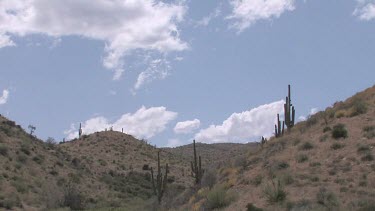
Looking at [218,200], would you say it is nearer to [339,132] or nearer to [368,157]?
[368,157]

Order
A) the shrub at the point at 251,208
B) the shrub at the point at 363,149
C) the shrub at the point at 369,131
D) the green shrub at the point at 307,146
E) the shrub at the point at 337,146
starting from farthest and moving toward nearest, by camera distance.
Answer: the green shrub at the point at 307,146 < the shrub at the point at 369,131 < the shrub at the point at 337,146 < the shrub at the point at 363,149 < the shrub at the point at 251,208

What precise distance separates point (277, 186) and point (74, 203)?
95.1 feet

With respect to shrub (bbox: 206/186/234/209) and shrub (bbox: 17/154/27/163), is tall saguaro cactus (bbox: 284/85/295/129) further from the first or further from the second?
shrub (bbox: 17/154/27/163)

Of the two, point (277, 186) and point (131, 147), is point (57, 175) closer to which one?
point (131, 147)

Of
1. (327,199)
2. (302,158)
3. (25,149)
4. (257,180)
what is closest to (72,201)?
(25,149)

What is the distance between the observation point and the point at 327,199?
21.8 metres

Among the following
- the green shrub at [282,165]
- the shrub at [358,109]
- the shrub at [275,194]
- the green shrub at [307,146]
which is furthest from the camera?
the shrub at [358,109]

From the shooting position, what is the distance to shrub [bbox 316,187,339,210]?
68.5ft

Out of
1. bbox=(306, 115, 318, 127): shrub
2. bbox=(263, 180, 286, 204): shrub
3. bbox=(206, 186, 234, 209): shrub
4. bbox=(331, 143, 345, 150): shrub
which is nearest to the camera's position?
bbox=(263, 180, 286, 204): shrub

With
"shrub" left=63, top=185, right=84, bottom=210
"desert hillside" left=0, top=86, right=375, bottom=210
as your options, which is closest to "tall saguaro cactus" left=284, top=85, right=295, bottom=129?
"desert hillside" left=0, top=86, right=375, bottom=210

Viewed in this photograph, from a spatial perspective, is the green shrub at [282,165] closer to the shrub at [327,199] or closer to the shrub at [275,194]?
the shrub at [275,194]

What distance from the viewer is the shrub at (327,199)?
20891 mm

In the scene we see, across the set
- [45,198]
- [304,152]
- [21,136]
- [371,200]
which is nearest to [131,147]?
[21,136]

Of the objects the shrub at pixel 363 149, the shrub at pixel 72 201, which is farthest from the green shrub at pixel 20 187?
the shrub at pixel 363 149
